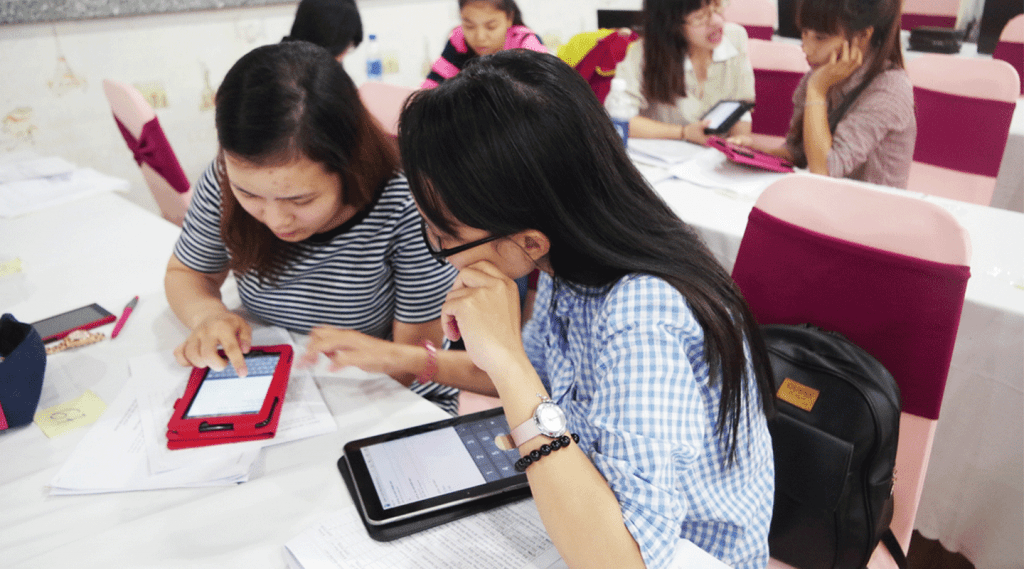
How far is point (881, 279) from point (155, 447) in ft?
3.42

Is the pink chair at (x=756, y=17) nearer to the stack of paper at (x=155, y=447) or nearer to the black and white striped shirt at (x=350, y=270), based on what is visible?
the black and white striped shirt at (x=350, y=270)

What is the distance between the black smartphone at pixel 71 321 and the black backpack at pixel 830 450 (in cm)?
116

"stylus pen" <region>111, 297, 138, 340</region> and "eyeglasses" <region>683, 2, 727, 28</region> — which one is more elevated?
"eyeglasses" <region>683, 2, 727, 28</region>

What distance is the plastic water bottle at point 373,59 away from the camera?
314 centimetres

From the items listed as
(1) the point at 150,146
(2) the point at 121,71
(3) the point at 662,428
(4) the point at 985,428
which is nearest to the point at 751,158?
(4) the point at 985,428

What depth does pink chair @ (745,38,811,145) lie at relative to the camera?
2604 millimetres

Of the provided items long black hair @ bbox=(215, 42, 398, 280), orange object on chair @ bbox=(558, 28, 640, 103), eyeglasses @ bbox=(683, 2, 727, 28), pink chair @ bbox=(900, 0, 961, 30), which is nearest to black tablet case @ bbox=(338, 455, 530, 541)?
long black hair @ bbox=(215, 42, 398, 280)

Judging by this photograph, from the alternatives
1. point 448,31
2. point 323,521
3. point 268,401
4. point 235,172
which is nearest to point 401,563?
point 323,521

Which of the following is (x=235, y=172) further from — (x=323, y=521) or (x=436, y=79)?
(x=436, y=79)

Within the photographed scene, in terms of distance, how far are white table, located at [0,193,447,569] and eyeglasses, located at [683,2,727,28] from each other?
6.20 ft

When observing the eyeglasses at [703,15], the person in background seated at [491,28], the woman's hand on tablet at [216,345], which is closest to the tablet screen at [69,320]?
the woman's hand on tablet at [216,345]

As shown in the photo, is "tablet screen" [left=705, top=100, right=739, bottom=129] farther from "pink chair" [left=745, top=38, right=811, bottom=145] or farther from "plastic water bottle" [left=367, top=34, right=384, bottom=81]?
"plastic water bottle" [left=367, top=34, right=384, bottom=81]

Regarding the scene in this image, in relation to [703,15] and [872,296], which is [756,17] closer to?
[703,15]

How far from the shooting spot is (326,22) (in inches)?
90.3
